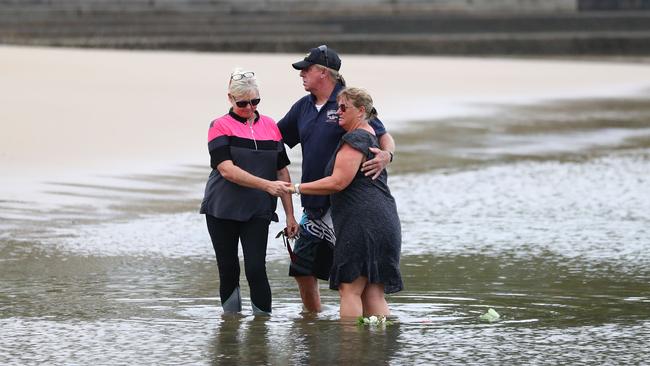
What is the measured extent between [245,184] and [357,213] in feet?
1.85

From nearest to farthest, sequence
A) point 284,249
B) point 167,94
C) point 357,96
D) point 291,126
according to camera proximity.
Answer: point 357,96 → point 291,126 → point 284,249 → point 167,94

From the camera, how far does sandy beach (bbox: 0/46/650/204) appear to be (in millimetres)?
14648

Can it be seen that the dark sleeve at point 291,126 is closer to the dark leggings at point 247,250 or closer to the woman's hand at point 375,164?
the dark leggings at point 247,250

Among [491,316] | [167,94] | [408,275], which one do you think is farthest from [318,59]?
[167,94]

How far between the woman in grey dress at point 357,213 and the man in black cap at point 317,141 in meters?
0.10

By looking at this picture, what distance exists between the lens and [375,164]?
7.18m

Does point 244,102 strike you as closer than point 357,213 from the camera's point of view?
No

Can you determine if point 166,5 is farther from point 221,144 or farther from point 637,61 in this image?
point 221,144

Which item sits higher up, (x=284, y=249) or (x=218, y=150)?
(x=218, y=150)

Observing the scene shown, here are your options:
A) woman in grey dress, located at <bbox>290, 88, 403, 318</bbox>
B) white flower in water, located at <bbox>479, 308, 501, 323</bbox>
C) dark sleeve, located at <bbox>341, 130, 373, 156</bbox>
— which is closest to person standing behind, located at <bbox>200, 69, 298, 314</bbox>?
woman in grey dress, located at <bbox>290, 88, 403, 318</bbox>

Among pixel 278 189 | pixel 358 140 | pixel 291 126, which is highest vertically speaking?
pixel 291 126

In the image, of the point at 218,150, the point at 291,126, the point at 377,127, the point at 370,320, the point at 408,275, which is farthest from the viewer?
the point at 408,275

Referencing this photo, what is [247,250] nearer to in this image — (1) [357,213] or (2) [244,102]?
(1) [357,213]

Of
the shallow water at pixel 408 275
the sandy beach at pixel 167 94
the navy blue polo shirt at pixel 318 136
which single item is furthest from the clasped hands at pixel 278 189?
the sandy beach at pixel 167 94
